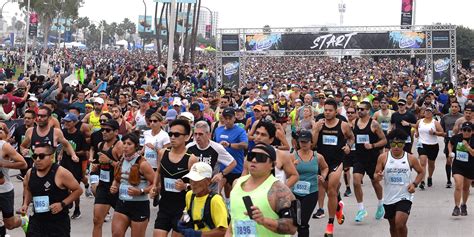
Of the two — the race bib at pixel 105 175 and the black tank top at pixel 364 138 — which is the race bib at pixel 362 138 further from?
the race bib at pixel 105 175

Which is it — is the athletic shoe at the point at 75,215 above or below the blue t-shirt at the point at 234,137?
below

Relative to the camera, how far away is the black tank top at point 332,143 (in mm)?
11594

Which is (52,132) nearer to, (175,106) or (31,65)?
(175,106)

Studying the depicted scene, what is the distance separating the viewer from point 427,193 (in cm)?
1514

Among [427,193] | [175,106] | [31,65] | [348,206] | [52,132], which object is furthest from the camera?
[31,65]

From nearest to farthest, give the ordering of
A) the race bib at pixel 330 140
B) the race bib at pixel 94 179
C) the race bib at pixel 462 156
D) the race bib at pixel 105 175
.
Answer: the race bib at pixel 105 175 < the race bib at pixel 94 179 < the race bib at pixel 330 140 < the race bib at pixel 462 156

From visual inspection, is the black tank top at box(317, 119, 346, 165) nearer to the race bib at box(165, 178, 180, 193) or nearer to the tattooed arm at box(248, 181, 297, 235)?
the race bib at box(165, 178, 180, 193)

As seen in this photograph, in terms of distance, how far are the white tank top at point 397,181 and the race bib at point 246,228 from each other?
4.35 m

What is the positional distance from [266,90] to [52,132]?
16.4 meters

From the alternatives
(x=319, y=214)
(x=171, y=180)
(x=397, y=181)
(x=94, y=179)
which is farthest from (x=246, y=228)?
(x=319, y=214)

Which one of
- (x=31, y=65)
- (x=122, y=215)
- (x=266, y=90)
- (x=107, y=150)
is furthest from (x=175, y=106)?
(x=31, y=65)

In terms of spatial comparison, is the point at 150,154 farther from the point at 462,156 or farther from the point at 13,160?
the point at 462,156

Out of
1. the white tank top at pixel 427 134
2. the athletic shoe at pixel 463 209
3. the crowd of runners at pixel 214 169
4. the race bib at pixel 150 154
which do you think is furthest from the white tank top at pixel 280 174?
the white tank top at pixel 427 134

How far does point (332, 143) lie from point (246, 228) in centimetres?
589
